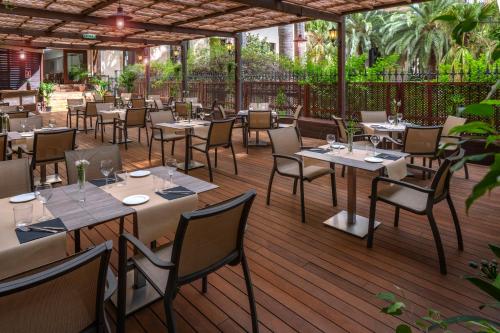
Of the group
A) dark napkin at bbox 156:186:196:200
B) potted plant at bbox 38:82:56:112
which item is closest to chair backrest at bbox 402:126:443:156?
dark napkin at bbox 156:186:196:200

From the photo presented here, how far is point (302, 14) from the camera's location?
25.1 ft

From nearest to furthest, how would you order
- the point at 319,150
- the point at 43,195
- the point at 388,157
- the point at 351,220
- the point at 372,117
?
1. the point at 43,195
2. the point at 388,157
3. the point at 351,220
4. the point at 319,150
5. the point at 372,117

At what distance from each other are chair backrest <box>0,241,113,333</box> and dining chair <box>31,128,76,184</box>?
353 centimetres

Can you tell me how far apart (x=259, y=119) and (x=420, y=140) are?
10.9 ft

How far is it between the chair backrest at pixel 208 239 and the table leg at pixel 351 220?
5.82 feet

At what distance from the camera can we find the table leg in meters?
3.59

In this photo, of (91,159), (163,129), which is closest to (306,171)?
(91,159)

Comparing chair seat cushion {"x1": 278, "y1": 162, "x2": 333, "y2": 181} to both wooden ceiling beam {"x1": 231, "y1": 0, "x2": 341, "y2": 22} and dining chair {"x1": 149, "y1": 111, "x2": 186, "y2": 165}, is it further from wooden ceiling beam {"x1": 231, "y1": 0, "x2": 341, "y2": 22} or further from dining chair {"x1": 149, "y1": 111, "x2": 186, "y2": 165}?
wooden ceiling beam {"x1": 231, "y1": 0, "x2": 341, "y2": 22}

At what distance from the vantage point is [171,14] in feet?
28.8

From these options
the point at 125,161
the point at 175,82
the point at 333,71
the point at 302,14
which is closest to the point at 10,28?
the point at 175,82

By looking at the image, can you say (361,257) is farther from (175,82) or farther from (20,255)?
(175,82)

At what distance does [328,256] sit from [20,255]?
2252mm

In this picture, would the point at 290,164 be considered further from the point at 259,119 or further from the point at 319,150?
the point at 259,119

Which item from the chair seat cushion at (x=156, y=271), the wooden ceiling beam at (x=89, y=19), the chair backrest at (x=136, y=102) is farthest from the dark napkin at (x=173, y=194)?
the chair backrest at (x=136, y=102)
